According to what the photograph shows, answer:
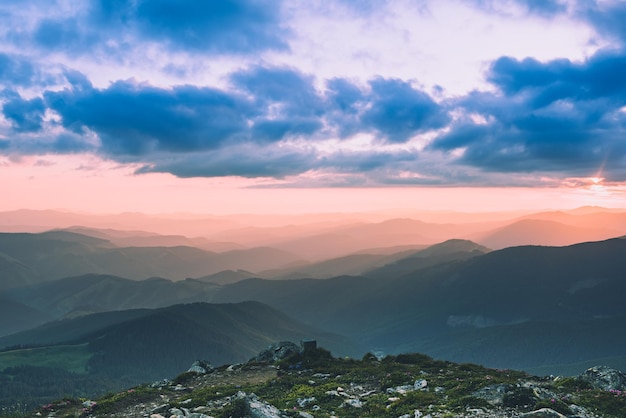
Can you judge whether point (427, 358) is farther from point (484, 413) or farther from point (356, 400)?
point (484, 413)

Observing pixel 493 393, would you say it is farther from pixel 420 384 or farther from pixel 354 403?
pixel 354 403

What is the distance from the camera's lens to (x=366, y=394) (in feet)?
118

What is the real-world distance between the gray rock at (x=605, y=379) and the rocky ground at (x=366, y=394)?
0.21 ft

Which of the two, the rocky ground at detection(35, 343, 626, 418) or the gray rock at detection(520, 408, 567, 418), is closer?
the gray rock at detection(520, 408, 567, 418)

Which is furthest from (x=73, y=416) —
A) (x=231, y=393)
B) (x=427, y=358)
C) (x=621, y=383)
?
(x=621, y=383)

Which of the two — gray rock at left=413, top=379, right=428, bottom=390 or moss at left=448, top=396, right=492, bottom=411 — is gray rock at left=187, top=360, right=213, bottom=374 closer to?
gray rock at left=413, top=379, right=428, bottom=390

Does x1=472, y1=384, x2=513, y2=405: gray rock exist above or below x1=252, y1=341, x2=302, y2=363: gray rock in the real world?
above

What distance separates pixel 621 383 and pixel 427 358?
19.2 m

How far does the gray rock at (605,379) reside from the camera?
3209 cm

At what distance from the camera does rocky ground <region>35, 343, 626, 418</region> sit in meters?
27.2

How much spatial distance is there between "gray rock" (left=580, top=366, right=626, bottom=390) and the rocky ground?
0.06m

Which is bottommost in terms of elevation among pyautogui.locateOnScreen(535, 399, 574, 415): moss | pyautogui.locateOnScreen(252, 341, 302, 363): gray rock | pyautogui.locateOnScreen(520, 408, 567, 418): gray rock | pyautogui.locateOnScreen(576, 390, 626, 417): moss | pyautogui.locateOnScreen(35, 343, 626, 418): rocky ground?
pyautogui.locateOnScreen(252, 341, 302, 363): gray rock

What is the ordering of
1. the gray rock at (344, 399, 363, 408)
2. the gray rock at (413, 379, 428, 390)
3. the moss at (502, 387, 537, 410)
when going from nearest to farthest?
1. the moss at (502, 387, 537, 410)
2. the gray rock at (344, 399, 363, 408)
3. the gray rock at (413, 379, 428, 390)

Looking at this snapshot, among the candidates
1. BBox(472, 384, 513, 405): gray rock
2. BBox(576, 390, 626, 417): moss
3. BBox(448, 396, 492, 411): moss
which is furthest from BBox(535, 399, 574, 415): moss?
BBox(448, 396, 492, 411): moss
